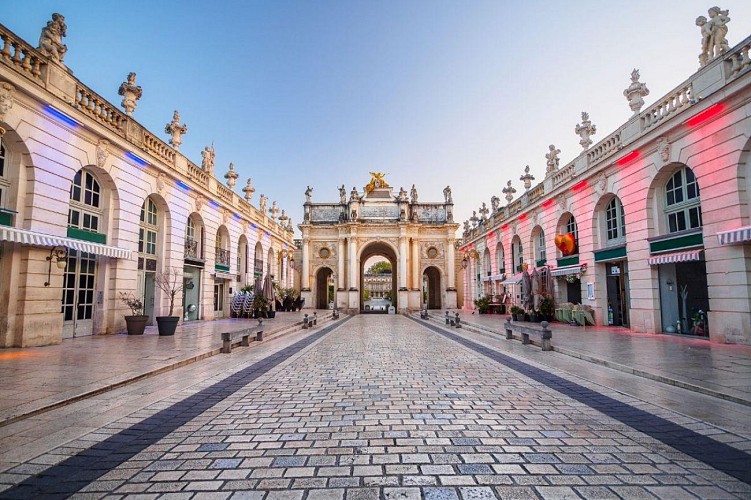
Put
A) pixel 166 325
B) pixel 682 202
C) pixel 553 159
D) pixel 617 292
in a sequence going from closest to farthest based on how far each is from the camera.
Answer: pixel 682 202
pixel 166 325
pixel 617 292
pixel 553 159

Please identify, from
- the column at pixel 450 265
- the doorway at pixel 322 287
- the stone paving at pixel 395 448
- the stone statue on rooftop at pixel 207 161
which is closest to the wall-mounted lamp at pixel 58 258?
the stone paving at pixel 395 448

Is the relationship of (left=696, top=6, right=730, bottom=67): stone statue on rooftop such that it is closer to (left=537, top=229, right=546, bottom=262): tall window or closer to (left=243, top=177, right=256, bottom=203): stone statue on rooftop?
(left=537, top=229, right=546, bottom=262): tall window

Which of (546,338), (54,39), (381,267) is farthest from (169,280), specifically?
(381,267)

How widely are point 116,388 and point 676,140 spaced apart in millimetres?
14957

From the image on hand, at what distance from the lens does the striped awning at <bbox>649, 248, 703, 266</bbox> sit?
11000mm

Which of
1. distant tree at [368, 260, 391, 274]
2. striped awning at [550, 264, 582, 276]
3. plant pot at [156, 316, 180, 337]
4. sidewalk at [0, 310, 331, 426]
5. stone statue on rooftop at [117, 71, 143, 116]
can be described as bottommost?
sidewalk at [0, 310, 331, 426]

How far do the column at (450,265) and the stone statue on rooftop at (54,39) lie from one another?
32592 mm

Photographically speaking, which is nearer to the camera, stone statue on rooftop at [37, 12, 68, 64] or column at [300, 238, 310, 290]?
stone statue on rooftop at [37, 12, 68, 64]

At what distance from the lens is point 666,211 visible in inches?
508

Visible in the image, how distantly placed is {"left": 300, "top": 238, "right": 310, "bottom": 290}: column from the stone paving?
32.5 meters

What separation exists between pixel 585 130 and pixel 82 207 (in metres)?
19.0

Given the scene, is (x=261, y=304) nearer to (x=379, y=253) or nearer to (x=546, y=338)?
(x=546, y=338)

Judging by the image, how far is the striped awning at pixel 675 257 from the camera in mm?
11000

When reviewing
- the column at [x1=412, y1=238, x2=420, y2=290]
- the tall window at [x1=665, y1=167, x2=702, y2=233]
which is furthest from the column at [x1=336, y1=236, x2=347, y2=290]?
the tall window at [x1=665, y1=167, x2=702, y2=233]
